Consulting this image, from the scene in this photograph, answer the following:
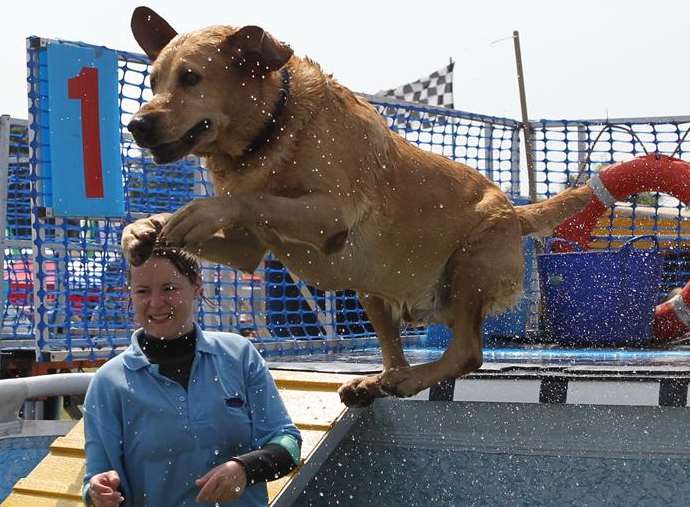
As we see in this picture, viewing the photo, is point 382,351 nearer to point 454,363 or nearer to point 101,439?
point 454,363

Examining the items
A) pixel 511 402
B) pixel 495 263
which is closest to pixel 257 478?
pixel 511 402

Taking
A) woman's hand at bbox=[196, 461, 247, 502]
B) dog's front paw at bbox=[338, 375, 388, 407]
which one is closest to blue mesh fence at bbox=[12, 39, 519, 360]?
dog's front paw at bbox=[338, 375, 388, 407]

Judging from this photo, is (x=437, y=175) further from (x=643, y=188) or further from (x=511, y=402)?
(x=643, y=188)

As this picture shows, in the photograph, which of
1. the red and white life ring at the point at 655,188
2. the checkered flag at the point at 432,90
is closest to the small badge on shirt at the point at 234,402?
the red and white life ring at the point at 655,188

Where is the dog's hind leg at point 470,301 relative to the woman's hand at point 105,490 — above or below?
above

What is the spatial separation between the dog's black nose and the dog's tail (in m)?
1.89

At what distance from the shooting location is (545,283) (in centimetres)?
655

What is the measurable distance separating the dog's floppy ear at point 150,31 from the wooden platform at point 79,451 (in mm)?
1500

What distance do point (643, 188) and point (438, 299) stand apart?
3.29 meters

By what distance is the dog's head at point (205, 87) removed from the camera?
2852 mm

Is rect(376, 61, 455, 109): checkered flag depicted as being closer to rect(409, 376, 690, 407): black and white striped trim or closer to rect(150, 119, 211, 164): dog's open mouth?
rect(409, 376, 690, 407): black and white striped trim

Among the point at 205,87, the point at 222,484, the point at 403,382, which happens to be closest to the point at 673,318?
the point at 403,382

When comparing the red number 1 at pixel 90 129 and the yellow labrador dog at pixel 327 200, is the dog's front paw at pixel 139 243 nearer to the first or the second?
the yellow labrador dog at pixel 327 200

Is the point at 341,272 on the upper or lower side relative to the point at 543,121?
lower
